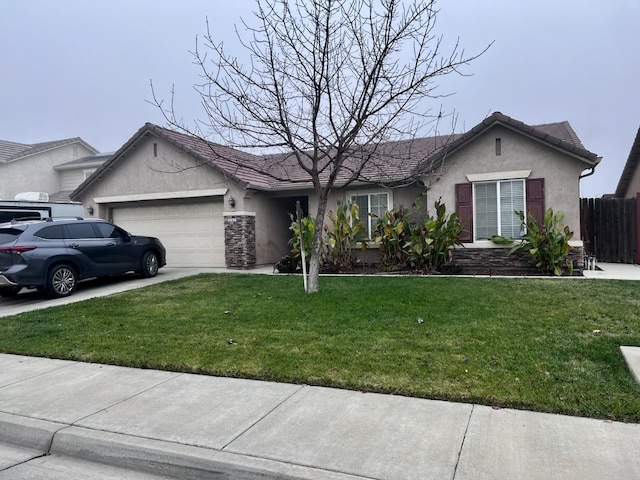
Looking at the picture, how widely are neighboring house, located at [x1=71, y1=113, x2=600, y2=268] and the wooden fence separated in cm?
255

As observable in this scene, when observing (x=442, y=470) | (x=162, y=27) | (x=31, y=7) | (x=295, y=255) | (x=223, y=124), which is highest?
(x=31, y=7)

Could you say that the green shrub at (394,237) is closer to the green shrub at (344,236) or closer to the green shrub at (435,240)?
the green shrub at (435,240)

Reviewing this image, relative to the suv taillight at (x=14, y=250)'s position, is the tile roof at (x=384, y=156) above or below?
above

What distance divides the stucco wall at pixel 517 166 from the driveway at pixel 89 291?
7118mm

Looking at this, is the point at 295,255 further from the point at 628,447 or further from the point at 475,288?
the point at 628,447

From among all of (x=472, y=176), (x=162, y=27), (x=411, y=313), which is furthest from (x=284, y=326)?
(x=162, y=27)

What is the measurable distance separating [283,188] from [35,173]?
1806 cm

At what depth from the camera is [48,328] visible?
768cm

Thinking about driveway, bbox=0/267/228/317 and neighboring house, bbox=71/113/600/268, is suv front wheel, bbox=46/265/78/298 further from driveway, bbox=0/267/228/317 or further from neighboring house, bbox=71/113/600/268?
neighboring house, bbox=71/113/600/268

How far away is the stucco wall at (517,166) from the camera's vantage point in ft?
41.0

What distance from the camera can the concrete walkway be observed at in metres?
3.27

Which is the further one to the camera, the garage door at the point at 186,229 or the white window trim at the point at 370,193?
the garage door at the point at 186,229

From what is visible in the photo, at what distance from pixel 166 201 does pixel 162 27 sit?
556 centimetres

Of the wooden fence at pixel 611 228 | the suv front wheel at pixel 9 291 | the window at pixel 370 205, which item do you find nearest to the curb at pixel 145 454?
the suv front wheel at pixel 9 291
